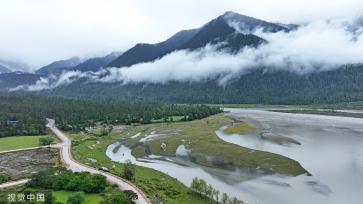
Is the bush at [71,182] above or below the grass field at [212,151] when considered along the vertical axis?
above

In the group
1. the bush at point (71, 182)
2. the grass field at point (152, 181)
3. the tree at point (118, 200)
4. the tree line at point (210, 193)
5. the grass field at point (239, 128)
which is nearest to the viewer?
the tree at point (118, 200)

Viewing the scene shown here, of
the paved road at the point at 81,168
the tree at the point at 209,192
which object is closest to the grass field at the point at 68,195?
the paved road at the point at 81,168

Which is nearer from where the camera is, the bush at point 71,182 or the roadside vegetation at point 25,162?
the bush at point 71,182

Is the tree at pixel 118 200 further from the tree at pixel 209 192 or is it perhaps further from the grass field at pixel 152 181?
the tree at pixel 209 192

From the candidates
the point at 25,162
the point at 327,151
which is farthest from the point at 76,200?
the point at 327,151

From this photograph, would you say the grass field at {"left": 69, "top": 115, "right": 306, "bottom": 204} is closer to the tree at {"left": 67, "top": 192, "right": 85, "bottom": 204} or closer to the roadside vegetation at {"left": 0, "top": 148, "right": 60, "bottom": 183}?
the roadside vegetation at {"left": 0, "top": 148, "right": 60, "bottom": 183}

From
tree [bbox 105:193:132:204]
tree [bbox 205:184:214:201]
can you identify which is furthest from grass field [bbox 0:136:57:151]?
tree [bbox 205:184:214:201]
